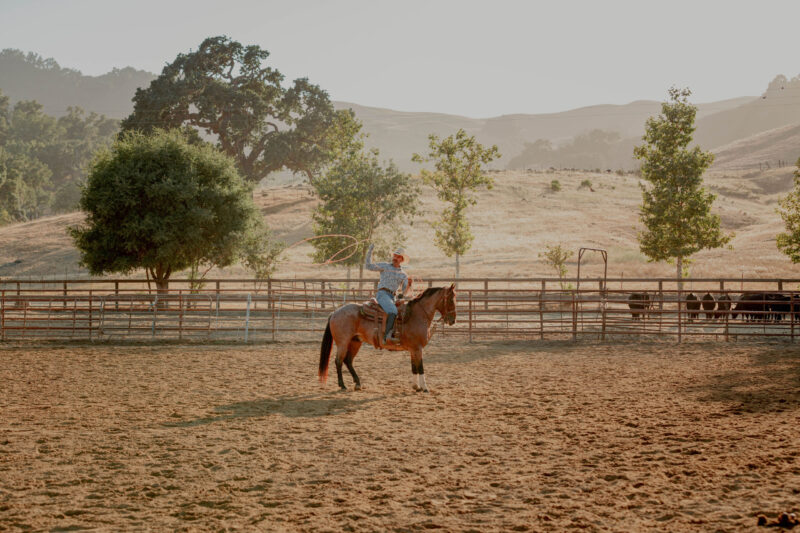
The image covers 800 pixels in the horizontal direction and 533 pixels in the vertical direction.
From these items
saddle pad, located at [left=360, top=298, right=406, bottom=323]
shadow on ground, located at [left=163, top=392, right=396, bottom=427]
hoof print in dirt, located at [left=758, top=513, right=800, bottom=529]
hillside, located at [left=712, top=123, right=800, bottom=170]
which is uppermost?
hillside, located at [left=712, top=123, right=800, bottom=170]

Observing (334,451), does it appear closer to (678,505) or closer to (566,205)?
(678,505)

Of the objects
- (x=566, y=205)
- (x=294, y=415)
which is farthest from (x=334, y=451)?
(x=566, y=205)

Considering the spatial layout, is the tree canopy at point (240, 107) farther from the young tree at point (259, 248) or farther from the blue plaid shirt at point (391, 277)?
the blue plaid shirt at point (391, 277)

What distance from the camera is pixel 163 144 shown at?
24328mm

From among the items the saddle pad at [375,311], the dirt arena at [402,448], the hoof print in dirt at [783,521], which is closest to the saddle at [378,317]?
the saddle pad at [375,311]

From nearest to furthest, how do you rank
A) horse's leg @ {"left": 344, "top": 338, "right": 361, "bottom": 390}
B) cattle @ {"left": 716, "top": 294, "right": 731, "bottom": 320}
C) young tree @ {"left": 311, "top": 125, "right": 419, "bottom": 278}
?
horse's leg @ {"left": 344, "top": 338, "right": 361, "bottom": 390} < cattle @ {"left": 716, "top": 294, "right": 731, "bottom": 320} < young tree @ {"left": 311, "top": 125, "right": 419, "bottom": 278}

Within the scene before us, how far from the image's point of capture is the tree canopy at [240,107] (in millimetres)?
40531

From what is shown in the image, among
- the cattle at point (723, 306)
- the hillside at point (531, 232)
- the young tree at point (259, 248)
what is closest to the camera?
the cattle at point (723, 306)

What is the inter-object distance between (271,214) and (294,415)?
44.7 metres

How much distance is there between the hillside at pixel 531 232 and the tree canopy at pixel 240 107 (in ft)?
18.0

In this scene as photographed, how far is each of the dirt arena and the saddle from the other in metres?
0.88

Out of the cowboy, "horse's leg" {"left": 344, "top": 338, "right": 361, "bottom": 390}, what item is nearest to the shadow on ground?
"horse's leg" {"left": 344, "top": 338, "right": 361, "bottom": 390}

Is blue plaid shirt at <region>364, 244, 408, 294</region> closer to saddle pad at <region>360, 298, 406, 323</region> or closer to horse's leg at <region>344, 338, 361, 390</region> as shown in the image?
saddle pad at <region>360, 298, 406, 323</region>

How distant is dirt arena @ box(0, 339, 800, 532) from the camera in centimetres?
482
